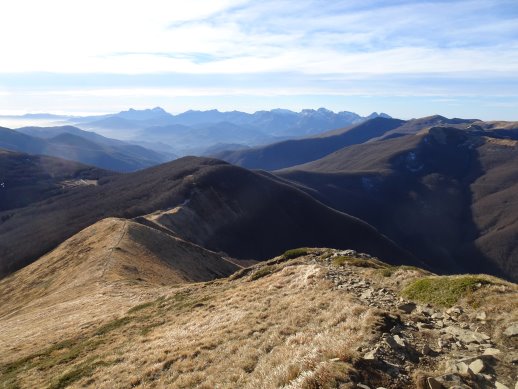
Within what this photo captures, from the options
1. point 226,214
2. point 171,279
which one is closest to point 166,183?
point 226,214

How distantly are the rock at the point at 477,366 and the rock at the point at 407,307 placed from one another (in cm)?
627

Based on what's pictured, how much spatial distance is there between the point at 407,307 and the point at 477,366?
22.3 ft

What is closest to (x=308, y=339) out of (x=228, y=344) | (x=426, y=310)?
(x=228, y=344)

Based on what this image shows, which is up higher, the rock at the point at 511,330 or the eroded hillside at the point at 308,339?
the rock at the point at 511,330

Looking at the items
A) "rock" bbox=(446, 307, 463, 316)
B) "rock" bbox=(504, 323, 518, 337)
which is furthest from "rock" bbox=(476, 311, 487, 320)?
"rock" bbox=(504, 323, 518, 337)

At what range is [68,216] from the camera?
163 metres

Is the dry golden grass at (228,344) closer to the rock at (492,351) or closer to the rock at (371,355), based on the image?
the rock at (371,355)

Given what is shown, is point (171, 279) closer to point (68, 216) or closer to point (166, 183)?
point (68, 216)

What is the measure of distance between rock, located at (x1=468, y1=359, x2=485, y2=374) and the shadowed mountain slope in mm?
112518

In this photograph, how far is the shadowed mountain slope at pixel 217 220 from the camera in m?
134

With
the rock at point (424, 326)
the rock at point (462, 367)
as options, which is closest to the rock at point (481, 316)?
the rock at point (424, 326)

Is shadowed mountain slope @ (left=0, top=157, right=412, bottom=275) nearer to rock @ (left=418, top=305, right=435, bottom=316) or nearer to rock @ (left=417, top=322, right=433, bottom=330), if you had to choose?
rock @ (left=418, top=305, right=435, bottom=316)

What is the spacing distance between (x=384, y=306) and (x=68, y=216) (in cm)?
16370

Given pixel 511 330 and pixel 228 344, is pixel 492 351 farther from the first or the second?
pixel 228 344
